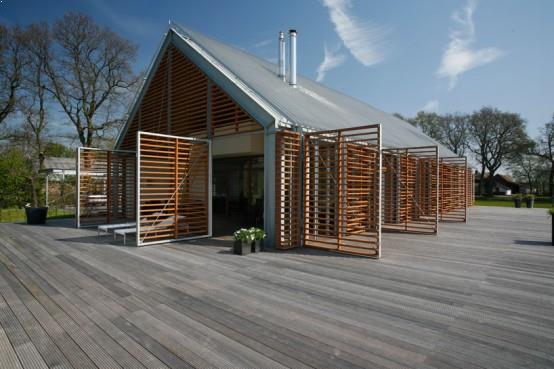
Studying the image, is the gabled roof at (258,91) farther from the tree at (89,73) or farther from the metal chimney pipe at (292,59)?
the tree at (89,73)

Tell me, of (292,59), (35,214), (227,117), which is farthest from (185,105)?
(35,214)

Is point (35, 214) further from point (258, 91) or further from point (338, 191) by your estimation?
point (338, 191)

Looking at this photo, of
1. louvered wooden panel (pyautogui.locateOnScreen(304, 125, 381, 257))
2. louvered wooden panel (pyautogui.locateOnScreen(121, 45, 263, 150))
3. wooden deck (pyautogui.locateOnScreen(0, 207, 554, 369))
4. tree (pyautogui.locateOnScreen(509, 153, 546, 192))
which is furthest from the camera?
tree (pyautogui.locateOnScreen(509, 153, 546, 192))

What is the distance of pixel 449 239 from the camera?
9.61m

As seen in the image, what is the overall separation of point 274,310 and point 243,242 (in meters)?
3.37

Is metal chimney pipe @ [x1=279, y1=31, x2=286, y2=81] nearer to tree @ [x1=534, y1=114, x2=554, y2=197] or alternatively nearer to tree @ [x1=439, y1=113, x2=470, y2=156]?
tree @ [x1=439, y1=113, x2=470, y2=156]

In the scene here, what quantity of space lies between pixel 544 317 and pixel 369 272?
255 cm

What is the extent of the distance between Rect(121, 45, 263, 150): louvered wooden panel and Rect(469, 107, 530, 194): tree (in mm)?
42583

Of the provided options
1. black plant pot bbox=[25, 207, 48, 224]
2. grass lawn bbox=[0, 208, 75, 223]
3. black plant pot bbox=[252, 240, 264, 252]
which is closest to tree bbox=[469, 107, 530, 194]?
black plant pot bbox=[252, 240, 264, 252]

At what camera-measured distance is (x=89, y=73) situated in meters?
22.4

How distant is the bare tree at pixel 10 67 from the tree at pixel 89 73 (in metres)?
1.57

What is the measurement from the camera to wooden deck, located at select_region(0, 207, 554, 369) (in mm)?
2900

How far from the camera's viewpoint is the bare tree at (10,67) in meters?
19.6

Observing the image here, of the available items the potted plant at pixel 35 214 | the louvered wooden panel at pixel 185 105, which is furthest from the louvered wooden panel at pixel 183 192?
the potted plant at pixel 35 214
